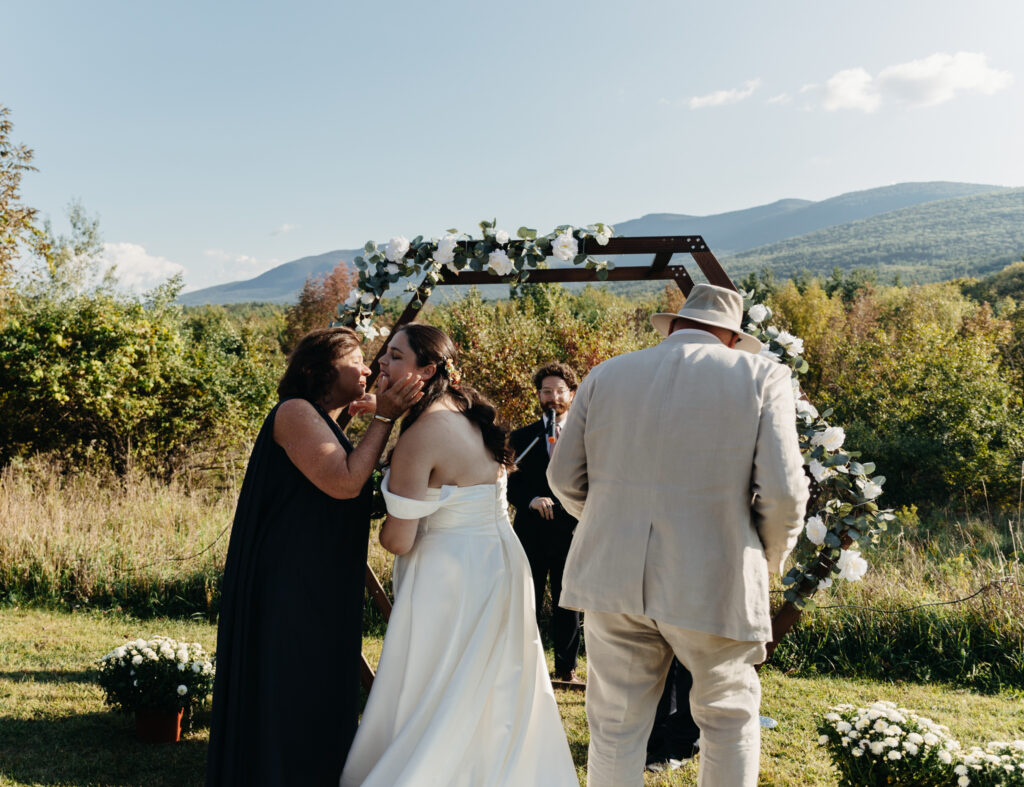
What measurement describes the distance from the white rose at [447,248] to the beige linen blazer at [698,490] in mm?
1885

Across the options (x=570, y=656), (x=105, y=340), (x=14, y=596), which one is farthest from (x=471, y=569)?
(x=105, y=340)

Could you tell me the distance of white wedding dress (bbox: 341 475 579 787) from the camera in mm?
2996

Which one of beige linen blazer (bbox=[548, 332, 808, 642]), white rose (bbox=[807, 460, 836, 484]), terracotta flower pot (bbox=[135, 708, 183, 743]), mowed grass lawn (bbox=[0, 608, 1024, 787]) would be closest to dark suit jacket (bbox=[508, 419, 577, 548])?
mowed grass lawn (bbox=[0, 608, 1024, 787])

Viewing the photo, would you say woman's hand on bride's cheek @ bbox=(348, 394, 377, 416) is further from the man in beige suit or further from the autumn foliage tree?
the autumn foliage tree

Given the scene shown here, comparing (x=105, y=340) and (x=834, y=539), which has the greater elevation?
(x=105, y=340)

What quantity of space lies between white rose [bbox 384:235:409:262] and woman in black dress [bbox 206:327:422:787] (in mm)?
1619

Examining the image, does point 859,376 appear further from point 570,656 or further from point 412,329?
point 412,329

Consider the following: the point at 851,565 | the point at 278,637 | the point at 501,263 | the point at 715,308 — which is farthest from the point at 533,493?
the point at 715,308

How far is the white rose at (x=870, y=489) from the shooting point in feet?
12.3

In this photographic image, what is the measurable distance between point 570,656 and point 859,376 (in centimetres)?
1409

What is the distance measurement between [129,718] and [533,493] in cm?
281

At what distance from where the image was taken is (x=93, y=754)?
12.7 feet

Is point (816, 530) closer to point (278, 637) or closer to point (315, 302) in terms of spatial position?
point (278, 637)

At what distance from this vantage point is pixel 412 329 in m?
3.17
